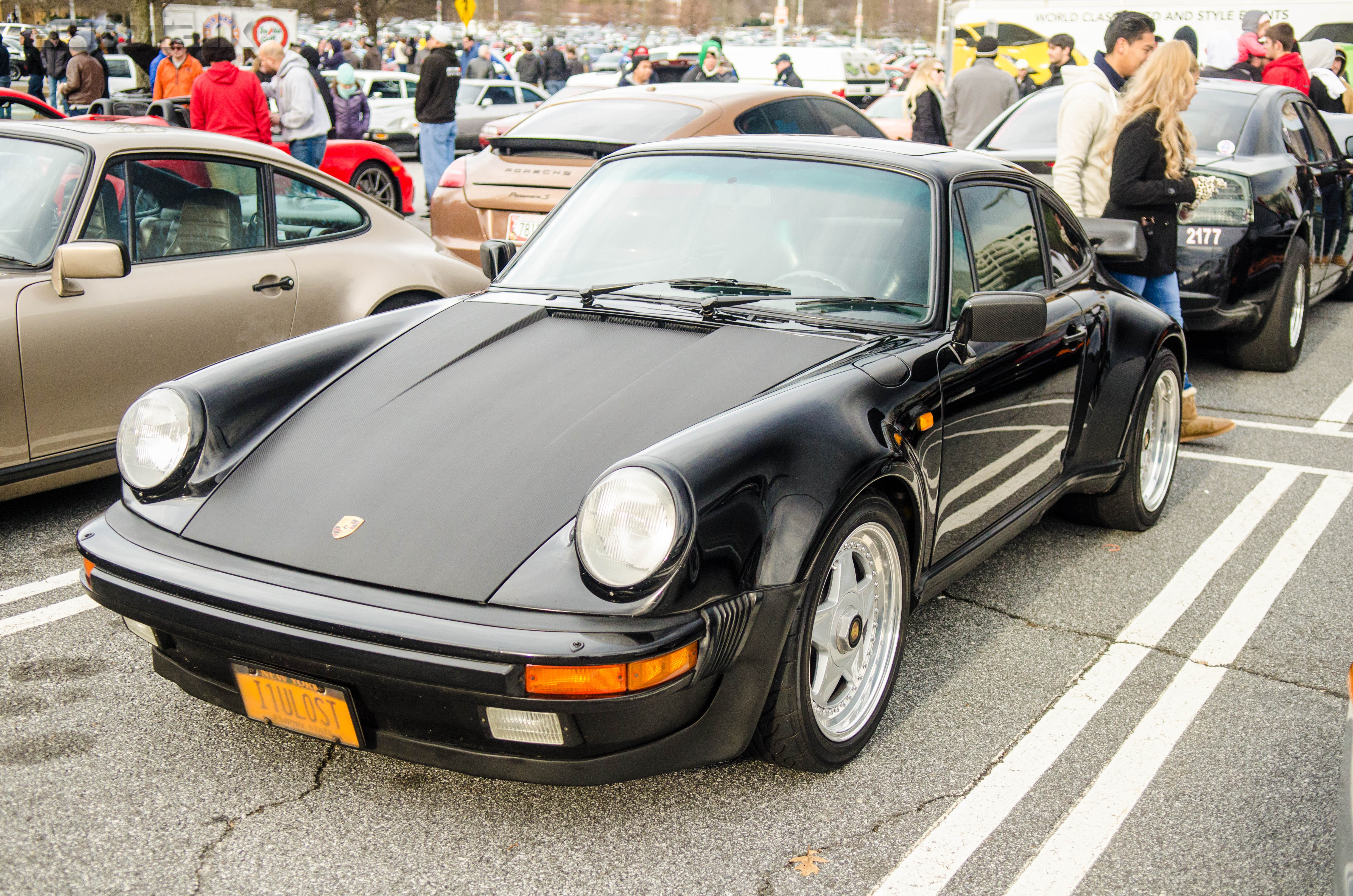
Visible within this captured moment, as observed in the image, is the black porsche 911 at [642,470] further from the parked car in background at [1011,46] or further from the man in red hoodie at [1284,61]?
the parked car in background at [1011,46]

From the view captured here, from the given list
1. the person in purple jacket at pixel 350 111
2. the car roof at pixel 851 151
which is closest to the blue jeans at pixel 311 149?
the person in purple jacket at pixel 350 111

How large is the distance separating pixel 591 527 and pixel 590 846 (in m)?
0.74

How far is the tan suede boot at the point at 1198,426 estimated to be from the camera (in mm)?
5832

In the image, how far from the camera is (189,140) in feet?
16.1

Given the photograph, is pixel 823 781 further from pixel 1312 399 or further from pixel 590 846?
pixel 1312 399

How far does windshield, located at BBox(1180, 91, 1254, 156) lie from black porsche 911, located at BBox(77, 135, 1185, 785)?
3522 millimetres

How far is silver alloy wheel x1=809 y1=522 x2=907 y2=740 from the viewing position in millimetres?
2900

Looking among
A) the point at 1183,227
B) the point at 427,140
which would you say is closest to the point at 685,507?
the point at 1183,227

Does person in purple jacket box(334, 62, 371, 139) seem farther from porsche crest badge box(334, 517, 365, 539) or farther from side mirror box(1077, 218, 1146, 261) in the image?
porsche crest badge box(334, 517, 365, 539)

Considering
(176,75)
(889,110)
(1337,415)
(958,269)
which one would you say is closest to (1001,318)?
(958,269)

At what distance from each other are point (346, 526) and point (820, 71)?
87.2 ft

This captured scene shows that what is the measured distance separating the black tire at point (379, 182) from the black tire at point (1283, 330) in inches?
314

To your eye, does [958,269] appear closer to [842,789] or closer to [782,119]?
[842,789]

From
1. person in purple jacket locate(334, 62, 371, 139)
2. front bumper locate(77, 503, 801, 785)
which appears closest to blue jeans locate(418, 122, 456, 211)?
person in purple jacket locate(334, 62, 371, 139)
